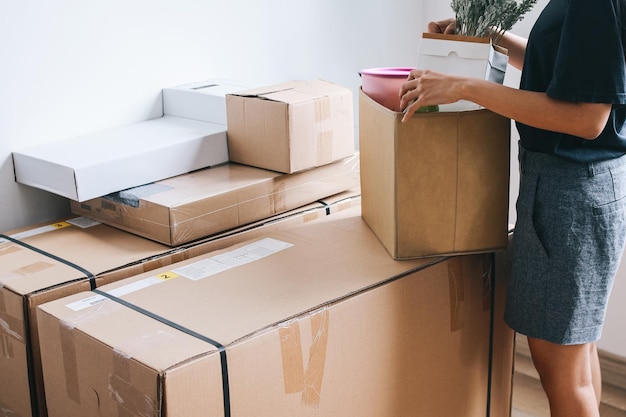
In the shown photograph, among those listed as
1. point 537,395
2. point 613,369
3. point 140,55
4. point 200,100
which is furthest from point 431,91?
point 613,369

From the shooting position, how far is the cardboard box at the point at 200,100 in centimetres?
191

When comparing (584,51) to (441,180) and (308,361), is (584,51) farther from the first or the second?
(308,361)

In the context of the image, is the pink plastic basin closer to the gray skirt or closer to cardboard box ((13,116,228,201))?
the gray skirt

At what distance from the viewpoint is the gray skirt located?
142 cm

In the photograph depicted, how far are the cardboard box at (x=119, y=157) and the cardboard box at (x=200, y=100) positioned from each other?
34 millimetres

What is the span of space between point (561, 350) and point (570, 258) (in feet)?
0.66

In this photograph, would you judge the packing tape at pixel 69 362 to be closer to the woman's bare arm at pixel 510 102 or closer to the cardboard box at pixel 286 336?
the cardboard box at pixel 286 336

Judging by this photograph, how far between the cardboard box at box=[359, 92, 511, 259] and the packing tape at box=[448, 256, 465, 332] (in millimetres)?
38

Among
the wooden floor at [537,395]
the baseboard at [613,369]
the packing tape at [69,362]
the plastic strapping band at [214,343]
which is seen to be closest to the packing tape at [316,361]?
the plastic strapping band at [214,343]

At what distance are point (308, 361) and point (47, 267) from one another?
57 cm

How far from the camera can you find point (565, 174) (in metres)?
1.42

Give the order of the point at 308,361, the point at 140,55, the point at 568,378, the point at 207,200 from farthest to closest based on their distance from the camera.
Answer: the point at 140,55
the point at 207,200
the point at 568,378
the point at 308,361

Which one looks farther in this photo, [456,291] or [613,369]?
[613,369]

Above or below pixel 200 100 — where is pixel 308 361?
below
